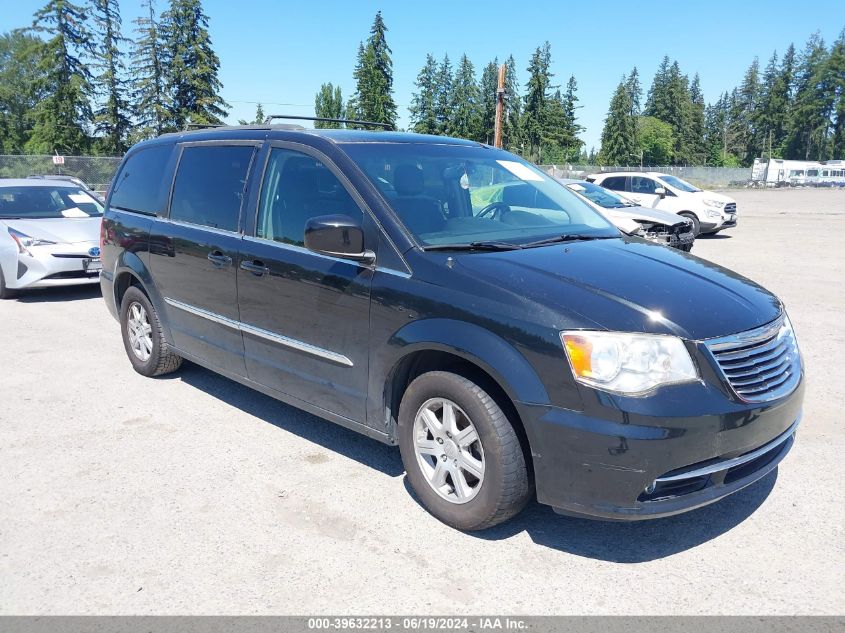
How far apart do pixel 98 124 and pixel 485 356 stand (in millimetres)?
58933

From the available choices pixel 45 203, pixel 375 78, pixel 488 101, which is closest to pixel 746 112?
pixel 488 101

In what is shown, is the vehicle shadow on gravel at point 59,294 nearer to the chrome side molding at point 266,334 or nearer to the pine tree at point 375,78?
the chrome side molding at point 266,334

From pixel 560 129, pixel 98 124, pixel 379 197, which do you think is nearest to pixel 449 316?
pixel 379 197

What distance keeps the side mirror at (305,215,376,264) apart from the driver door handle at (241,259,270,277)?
0.69 metres

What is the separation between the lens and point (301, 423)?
4766 millimetres

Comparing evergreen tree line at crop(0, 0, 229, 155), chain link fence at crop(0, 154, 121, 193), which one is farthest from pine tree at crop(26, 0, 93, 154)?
chain link fence at crop(0, 154, 121, 193)

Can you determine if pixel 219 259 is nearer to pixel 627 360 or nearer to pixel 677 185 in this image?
pixel 627 360

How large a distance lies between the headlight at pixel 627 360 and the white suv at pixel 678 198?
15.8 meters

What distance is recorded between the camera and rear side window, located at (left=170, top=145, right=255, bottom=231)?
4477 millimetres

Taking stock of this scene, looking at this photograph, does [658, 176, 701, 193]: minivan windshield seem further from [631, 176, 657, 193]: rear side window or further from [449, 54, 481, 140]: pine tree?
[449, 54, 481, 140]: pine tree

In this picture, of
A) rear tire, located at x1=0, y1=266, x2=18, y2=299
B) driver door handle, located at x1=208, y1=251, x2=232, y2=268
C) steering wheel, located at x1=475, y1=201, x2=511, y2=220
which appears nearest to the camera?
steering wheel, located at x1=475, y1=201, x2=511, y2=220

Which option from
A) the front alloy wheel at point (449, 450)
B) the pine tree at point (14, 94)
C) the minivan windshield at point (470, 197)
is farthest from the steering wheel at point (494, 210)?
the pine tree at point (14, 94)

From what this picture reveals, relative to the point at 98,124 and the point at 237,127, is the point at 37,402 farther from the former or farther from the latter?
the point at 98,124

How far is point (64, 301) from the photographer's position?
9234 mm
